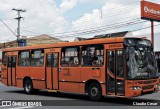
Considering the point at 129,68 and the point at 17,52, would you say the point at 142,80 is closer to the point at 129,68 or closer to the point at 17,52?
the point at 129,68

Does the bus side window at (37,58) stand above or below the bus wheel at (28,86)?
above

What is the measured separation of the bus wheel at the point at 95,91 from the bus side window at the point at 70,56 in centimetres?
143

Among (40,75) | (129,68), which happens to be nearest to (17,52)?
(40,75)

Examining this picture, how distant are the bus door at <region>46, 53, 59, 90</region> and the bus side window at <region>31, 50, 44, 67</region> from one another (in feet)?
1.88

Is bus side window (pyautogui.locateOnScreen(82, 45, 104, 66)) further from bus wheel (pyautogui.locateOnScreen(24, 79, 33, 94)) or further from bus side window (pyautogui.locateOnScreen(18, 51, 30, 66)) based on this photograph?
bus side window (pyautogui.locateOnScreen(18, 51, 30, 66))

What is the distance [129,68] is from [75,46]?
3.59 m

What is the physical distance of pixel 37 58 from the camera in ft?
61.1

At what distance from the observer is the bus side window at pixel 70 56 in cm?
1608

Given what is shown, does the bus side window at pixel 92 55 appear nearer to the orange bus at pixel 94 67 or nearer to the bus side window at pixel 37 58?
the orange bus at pixel 94 67

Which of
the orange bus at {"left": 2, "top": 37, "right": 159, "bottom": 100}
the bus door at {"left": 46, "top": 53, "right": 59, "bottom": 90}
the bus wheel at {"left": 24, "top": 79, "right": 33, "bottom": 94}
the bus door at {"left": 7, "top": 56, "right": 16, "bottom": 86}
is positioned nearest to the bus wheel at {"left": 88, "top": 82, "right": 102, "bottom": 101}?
the orange bus at {"left": 2, "top": 37, "right": 159, "bottom": 100}

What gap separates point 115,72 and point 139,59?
45.0 inches

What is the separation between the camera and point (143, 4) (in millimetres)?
29984

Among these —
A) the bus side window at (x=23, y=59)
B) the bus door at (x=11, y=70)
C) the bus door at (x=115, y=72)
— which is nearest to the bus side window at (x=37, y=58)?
the bus side window at (x=23, y=59)

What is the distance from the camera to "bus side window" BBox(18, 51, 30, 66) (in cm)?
1946
